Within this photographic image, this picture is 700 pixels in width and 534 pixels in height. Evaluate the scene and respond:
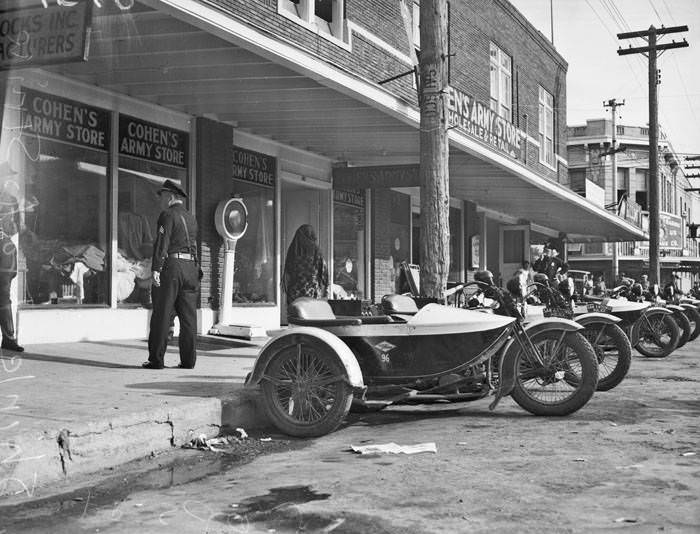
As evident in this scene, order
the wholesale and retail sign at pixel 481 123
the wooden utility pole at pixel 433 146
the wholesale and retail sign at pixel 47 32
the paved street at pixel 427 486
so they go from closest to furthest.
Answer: the paved street at pixel 427 486 < the wholesale and retail sign at pixel 47 32 < the wooden utility pole at pixel 433 146 < the wholesale and retail sign at pixel 481 123

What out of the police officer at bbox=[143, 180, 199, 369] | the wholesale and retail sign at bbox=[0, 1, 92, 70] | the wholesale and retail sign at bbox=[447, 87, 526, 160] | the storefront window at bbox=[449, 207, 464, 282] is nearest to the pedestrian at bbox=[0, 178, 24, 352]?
the police officer at bbox=[143, 180, 199, 369]

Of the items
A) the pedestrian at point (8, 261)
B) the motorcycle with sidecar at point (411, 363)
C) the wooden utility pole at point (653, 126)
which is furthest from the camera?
the wooden utility pole at point (653, 126)

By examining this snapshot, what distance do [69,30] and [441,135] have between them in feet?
16.1

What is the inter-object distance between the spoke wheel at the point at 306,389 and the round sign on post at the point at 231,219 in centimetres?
622

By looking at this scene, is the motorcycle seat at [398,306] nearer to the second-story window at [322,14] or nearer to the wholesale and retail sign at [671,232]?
the second-story window at [322,14]

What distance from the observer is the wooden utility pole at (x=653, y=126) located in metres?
26.2

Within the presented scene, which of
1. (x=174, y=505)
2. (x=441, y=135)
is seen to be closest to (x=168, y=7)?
(x=441, y=135)

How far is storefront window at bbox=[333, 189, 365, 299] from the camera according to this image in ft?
53.9

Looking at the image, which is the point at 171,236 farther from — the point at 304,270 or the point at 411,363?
the point at 304,270

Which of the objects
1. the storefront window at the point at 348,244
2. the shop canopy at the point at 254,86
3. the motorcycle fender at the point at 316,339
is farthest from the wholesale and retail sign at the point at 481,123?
the motorcycle fender at the point at 316,339

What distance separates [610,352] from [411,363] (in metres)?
3.02

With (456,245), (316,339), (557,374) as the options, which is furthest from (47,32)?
(456,245)

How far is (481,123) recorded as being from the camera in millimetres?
15938

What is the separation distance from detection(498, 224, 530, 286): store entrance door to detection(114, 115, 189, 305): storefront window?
55.6 feet
